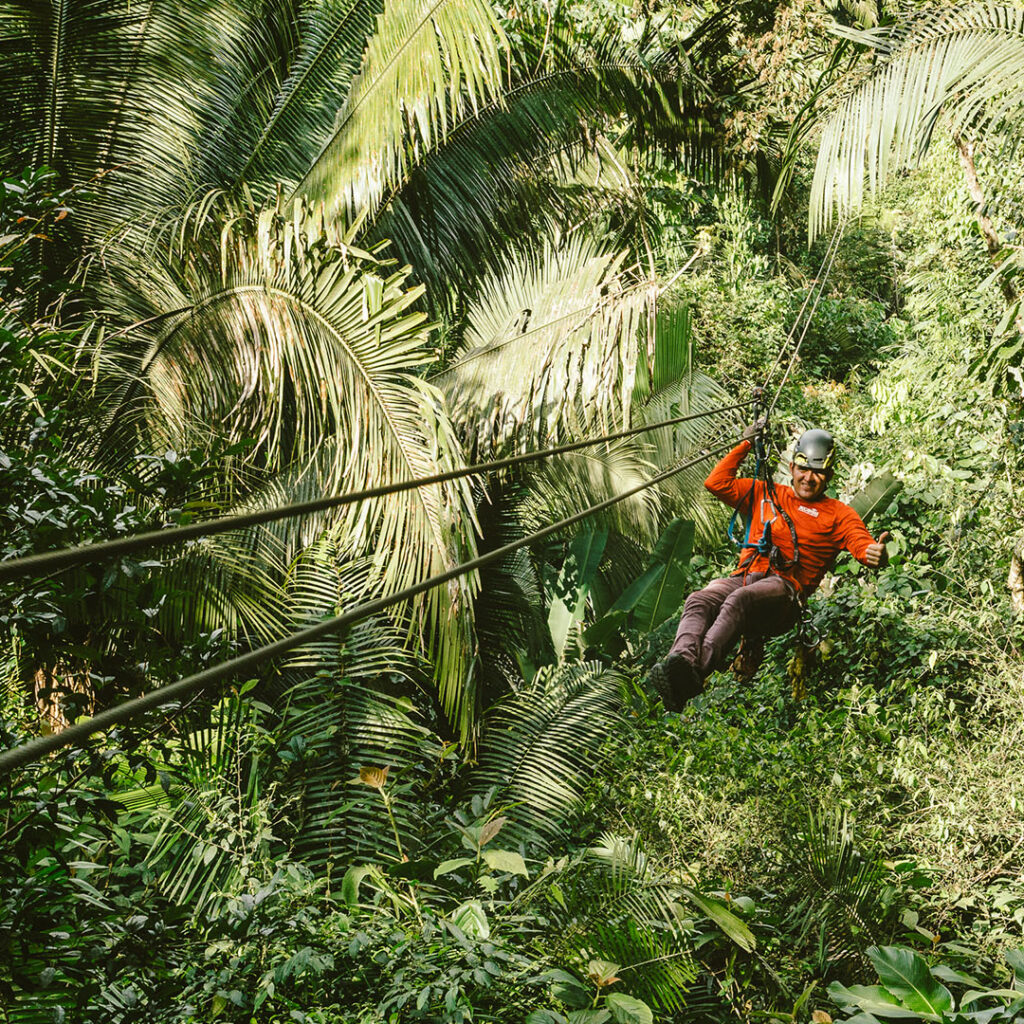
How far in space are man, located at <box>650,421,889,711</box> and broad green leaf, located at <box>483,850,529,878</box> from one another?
1.02m

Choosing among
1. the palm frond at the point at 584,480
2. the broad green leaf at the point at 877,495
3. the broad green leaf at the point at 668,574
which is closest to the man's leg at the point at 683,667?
the palm frond at the point at 584,480

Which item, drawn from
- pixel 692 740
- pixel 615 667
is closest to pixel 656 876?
pixel 692 740

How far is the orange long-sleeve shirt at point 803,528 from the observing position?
5.30 meters

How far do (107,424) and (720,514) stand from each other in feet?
16.4

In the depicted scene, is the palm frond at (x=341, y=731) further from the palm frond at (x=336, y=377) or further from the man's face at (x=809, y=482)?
the man's face at (x=809, y=482)

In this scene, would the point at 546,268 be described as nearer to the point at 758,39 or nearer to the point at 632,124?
the point at 632,124

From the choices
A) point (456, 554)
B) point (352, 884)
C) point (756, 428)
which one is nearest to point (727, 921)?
point (352, 884)

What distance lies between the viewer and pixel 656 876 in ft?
17.7

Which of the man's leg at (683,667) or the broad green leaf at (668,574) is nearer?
the man's leg at (683,667)

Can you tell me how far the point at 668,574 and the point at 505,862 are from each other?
3.17m

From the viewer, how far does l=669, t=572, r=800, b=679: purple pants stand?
5.06 metres

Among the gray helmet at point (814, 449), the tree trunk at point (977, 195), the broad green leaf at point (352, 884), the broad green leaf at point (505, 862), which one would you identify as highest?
the tree trunk at point (977, 195)

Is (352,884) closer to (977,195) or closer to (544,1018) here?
(544,1018)

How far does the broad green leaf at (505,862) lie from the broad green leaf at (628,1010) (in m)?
0.70
